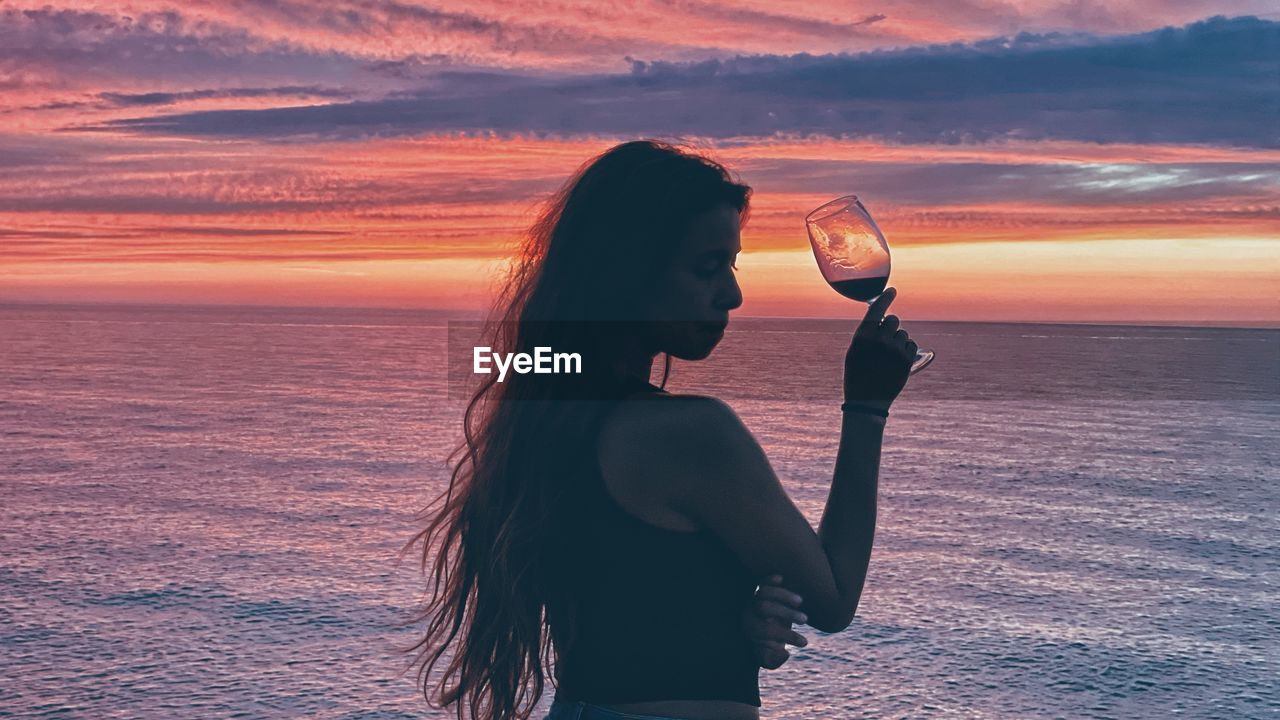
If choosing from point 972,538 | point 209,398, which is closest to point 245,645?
point 972,538

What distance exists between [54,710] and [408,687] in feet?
5.73

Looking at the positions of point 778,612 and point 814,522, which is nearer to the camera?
point 778,612

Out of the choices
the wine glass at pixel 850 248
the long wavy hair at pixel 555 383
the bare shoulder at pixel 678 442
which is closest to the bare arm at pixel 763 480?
the bare shoulder at pixel 678 442

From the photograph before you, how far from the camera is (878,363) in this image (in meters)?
1.72

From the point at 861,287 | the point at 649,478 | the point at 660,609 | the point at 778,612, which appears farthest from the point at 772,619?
the point at 861,287

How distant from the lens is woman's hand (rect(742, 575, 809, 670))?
1.59 meters

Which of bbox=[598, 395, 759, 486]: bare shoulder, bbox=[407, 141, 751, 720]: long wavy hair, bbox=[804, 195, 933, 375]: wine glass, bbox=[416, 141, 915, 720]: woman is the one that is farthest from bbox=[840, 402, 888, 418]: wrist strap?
bbox=[804, 195, 933, 375]: wine glass

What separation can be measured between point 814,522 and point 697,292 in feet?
33.6

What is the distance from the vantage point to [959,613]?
25.0 feet

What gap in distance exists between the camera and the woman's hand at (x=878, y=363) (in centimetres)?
171

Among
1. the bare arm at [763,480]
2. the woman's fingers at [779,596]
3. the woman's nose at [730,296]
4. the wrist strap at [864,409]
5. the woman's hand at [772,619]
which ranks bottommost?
the woman's hand at [772,619]

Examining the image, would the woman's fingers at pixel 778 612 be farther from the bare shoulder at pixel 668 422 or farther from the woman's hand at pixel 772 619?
the bare shoulder at pixel 668 422

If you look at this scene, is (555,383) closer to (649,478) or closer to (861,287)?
(649,478)

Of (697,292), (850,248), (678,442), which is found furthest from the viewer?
(850,248)
